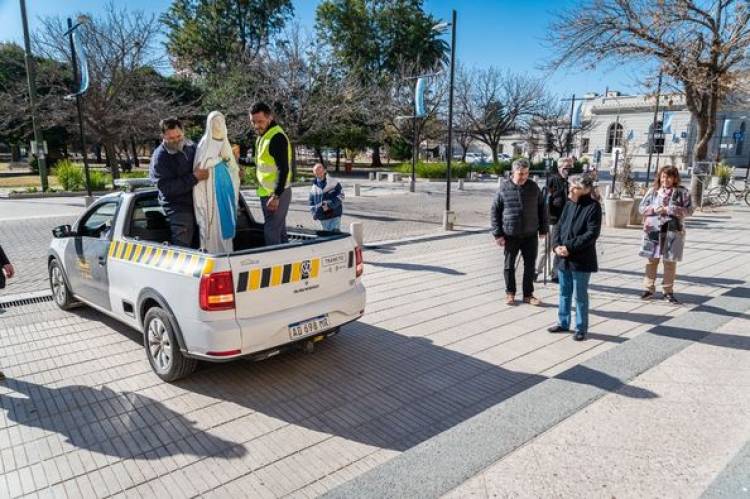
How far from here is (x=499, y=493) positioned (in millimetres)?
2615

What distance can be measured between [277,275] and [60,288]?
3.71 metres

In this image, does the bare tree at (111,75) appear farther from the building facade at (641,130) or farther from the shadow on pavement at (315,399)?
the building facade at (641,130)

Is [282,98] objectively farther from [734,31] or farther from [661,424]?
[661,424]

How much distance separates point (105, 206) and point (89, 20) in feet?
72.1

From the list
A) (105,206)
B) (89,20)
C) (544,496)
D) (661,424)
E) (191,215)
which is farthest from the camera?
(89,20)

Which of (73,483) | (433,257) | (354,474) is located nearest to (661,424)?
(354,474)

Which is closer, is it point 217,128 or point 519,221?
point 217,128

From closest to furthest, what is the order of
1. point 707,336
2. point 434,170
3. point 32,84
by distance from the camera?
point 707,336 → point 32,84 → point 434,170

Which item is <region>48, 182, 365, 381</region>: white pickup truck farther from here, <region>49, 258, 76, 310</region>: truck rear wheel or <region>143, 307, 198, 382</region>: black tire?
<region>49, 258, 76, 310</region>: truck rear wheel

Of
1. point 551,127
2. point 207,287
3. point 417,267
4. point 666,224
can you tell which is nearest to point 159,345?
point 207,287

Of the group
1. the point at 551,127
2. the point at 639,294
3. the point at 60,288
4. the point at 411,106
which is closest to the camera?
the point at 60,288

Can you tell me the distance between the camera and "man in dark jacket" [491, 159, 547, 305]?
5906mm

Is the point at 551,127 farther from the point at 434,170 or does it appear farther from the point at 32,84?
the point at 32,84

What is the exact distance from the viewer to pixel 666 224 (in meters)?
6.25
